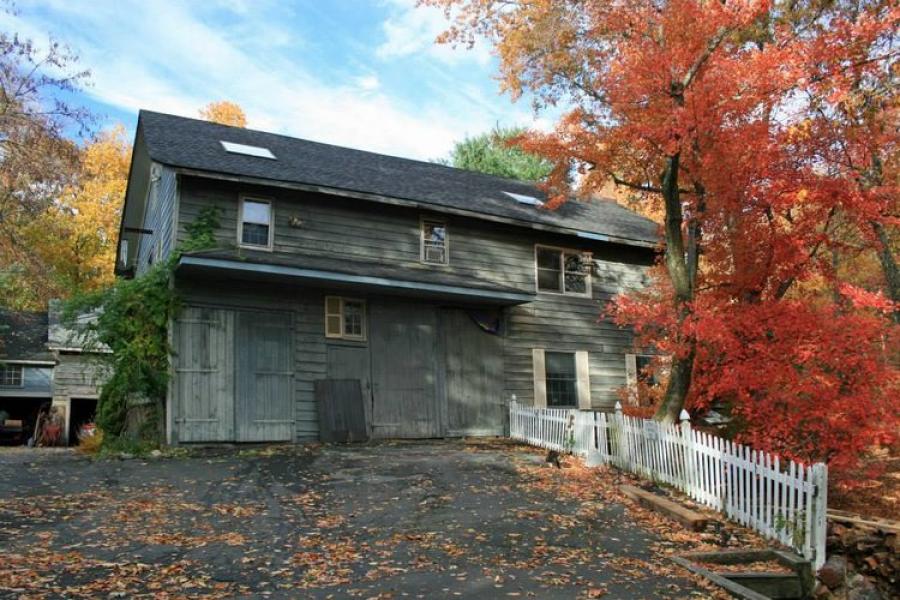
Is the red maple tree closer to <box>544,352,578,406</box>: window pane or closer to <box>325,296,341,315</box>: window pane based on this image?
<box>544,352,578,406</box>: window pane

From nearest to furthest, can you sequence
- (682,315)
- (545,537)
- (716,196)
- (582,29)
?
(545,537) < (682,315) < (716,196) < (582,29)

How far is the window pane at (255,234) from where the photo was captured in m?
14.2

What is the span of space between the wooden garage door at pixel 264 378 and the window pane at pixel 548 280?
683 centimetres

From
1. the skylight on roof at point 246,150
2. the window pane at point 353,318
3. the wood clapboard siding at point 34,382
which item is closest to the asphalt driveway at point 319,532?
the window pane at point 353,318

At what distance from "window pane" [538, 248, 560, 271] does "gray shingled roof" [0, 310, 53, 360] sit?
24.0m

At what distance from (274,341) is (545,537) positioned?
26.3 ft

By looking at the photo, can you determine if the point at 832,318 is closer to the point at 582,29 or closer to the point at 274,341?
the point at 582,29

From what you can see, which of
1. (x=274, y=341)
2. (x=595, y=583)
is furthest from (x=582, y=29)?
(x=595, y=583)

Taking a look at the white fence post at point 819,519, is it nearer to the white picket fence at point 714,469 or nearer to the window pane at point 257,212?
the white picket fence at point 714,469

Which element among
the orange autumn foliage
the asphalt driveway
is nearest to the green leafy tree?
the orange autumn foliage

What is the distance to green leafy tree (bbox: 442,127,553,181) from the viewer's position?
127 ft

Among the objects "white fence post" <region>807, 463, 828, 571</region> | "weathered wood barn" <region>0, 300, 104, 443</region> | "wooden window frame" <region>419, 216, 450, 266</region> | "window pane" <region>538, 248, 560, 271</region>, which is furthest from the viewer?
"weathered wood barn" <region>0, 300, 104, 443</region>

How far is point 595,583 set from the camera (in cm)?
625

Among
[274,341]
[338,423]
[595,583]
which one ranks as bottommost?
[595,583]
